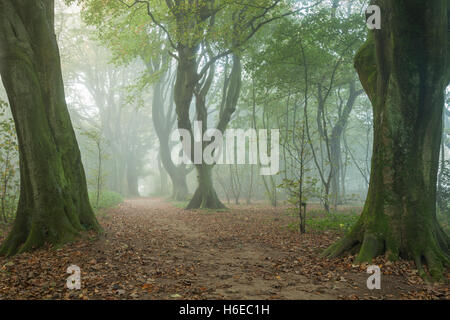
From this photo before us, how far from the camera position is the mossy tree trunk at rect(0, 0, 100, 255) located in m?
6.29

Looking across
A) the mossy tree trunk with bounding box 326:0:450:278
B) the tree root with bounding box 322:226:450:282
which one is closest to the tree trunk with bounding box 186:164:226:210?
the tree root with bounding box 322:226:450:282

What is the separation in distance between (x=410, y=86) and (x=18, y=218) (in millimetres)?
8366

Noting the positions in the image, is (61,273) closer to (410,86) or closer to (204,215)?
(410,86)

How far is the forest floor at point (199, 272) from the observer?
13.8 ft

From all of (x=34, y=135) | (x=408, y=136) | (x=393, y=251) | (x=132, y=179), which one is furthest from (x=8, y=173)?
(x=132, y=179)

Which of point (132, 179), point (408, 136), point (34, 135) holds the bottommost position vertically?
point (132, 179)

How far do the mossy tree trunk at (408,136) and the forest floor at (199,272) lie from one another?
1.59 ft

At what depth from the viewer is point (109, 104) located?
31.2 meters

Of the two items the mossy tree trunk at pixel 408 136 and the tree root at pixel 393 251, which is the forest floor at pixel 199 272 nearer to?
the tree root at pixel 393 251

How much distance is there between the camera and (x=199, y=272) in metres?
5.34

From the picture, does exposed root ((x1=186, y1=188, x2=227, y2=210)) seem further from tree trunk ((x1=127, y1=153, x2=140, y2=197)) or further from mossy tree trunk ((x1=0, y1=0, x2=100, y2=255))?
tree trunk ((x1=127, y1=153, x2=140, y2=197))

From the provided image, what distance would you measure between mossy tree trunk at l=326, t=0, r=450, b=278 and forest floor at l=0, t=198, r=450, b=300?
19.1 inches

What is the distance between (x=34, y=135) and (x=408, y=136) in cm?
756

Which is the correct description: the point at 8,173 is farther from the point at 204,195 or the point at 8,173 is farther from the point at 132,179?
the point at 132,179
